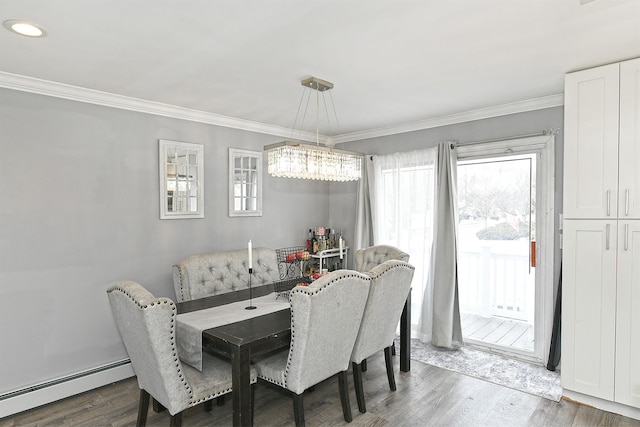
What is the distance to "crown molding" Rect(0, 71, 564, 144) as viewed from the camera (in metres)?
2.92

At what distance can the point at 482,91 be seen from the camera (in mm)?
3275

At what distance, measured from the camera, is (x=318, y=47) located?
234cm

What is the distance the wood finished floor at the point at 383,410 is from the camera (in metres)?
2.70

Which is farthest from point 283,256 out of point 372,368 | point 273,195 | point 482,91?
point 482,91

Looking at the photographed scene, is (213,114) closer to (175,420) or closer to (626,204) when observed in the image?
(175,420)

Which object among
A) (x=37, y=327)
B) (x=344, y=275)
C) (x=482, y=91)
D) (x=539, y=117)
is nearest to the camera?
(x=344, y=275)

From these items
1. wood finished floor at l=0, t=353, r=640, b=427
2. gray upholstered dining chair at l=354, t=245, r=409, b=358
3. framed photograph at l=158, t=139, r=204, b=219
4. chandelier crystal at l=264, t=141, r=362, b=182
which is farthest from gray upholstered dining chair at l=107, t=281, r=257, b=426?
gray upholstered dining chair at l=354, t=245, r=409, b=358

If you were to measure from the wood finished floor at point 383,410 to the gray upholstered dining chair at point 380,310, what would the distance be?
0.27m

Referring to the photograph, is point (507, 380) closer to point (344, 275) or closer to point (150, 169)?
point (344, 275)

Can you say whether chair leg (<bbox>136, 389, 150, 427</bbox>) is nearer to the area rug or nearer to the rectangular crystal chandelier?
the rectangular crystal chandelier

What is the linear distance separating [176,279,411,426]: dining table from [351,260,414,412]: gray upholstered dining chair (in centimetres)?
58

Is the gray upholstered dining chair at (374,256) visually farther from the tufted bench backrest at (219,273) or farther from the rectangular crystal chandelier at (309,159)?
the rectangular crystal chandelier at (309,159)

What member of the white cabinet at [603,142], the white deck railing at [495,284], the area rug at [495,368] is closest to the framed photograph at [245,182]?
the area rug at [495,368]

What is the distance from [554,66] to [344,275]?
2115 millimetres
